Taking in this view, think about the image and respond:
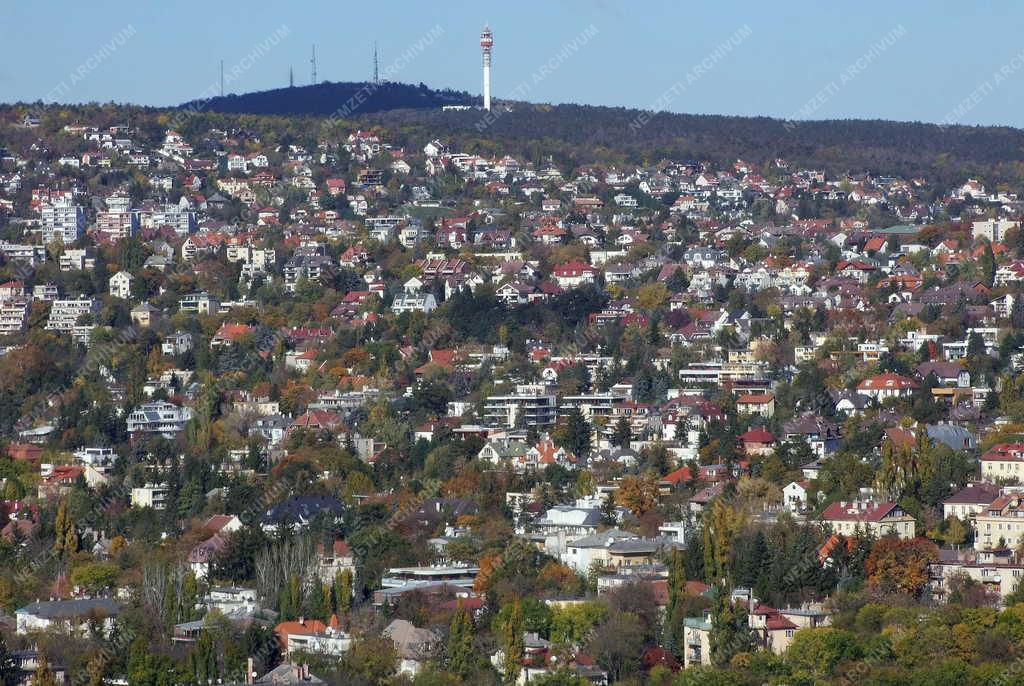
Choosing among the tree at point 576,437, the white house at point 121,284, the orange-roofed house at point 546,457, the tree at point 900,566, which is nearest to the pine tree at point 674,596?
the tree at point 900,566

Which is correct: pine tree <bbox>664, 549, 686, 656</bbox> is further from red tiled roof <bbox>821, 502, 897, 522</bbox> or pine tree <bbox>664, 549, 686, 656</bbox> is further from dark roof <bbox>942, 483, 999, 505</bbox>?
dark roof <bbox>942, 483, 999, 505</bbox>

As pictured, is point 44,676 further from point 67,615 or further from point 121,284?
point 121,284

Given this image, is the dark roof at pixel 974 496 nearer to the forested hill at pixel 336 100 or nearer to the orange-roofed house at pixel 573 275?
the orange-roofed house at pixel 573 275

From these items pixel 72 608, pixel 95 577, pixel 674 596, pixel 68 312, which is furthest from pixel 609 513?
pixel 68 312

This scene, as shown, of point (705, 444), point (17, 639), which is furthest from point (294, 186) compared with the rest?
point (17, 639)

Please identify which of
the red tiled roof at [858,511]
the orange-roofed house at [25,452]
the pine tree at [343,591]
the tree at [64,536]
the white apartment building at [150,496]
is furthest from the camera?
the orange-roofed house at [25,452]

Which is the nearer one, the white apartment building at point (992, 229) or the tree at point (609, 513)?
the tree at point (609, 513)
